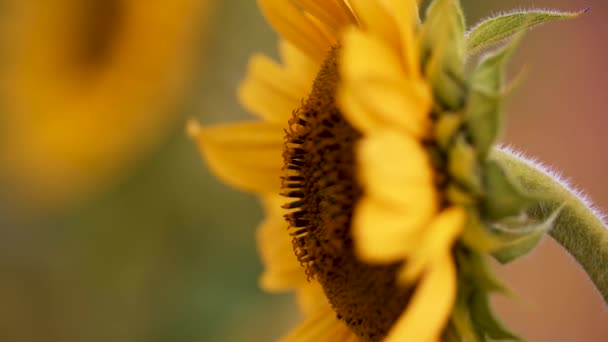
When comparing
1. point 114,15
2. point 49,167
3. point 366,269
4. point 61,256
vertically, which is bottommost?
point 61,256

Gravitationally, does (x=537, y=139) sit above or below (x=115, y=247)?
above

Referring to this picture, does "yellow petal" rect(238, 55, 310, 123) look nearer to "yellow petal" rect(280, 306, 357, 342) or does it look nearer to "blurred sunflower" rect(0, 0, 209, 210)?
"yellow petal" rect(280, 306, 357, 342)

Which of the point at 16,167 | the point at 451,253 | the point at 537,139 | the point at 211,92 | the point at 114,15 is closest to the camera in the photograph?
the point at 451,253

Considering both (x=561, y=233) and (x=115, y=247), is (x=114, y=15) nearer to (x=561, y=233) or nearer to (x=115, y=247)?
(x=115, y=247)

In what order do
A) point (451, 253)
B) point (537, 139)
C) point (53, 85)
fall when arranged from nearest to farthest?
point (451, 253) < point (53, 85) < point (537, 139)

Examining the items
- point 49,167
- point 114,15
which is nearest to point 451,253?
point 114,15

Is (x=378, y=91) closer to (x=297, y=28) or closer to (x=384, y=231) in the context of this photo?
(x=384, y=231)

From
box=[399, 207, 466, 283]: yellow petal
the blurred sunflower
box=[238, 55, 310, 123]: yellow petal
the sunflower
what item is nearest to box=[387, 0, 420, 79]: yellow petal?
the sunflower
